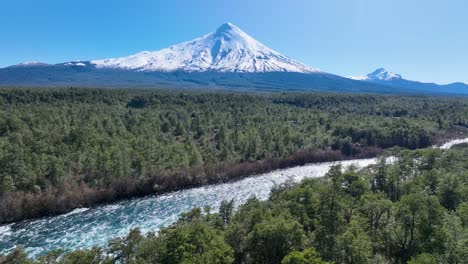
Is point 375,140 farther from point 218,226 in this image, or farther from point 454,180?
point 218,226

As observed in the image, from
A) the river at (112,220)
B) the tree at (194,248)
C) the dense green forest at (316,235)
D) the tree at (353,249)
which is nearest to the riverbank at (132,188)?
the river at (112,220)

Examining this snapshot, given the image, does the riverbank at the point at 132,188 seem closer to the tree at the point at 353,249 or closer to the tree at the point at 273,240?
the tree at the point at 273,240

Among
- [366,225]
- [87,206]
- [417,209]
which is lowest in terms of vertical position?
[87,206]

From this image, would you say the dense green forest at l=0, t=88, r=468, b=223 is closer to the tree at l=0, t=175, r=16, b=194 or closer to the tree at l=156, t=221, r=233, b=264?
the tree at l=0, t=175, r=16, b=194

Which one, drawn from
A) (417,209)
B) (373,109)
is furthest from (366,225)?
(373,109)

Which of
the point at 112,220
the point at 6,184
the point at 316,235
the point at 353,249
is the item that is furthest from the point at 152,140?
the point at 353,249

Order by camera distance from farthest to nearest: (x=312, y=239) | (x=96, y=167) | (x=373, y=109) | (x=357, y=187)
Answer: (x=373, y=109) < (x=96, y=167) < (x=357, y=187) < (x=312, y=239)
